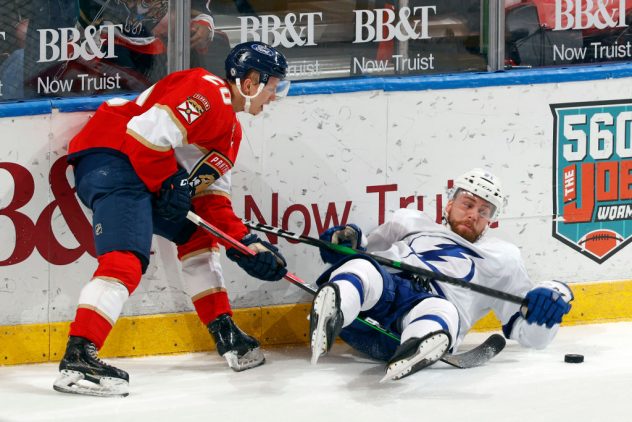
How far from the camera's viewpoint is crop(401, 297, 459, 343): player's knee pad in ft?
16.7

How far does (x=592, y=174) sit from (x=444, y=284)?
91 centimetres

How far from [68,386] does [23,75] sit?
1123 mm

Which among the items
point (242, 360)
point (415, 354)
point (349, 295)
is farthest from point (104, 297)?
point (415, 354)

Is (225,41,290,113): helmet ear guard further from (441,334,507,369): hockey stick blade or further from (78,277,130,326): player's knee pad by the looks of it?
(441,334,507,369): hockey stick blade

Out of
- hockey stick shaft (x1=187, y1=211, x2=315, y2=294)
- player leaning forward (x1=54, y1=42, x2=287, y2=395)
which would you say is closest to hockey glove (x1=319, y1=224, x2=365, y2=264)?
player leaning forward (x1=54, y1=42, x2=287, y2=395)

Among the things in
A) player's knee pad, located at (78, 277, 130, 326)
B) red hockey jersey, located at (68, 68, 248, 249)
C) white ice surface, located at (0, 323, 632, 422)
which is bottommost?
white ice surface, located at (0, 323, 632, 422)

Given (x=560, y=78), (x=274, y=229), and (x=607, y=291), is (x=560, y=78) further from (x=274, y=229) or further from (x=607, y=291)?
(x=274, y=229)

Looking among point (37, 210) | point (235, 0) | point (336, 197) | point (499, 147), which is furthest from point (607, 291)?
point (37, 210)

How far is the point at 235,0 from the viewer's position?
5637mm

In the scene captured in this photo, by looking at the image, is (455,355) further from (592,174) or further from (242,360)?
(592,174)

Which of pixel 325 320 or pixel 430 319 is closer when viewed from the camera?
pixel 325 320

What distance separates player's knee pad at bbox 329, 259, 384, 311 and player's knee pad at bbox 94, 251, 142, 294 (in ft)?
2.15

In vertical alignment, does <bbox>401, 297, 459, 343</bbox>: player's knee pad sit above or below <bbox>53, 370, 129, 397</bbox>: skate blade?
above

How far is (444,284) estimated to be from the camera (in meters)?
5.50
